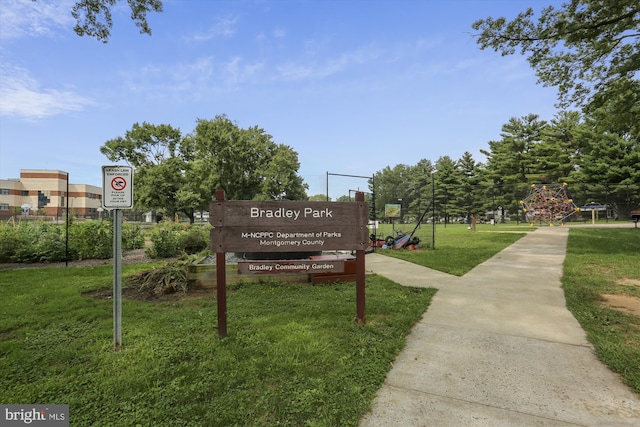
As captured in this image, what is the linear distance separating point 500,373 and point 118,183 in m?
3.79

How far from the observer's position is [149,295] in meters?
5.33

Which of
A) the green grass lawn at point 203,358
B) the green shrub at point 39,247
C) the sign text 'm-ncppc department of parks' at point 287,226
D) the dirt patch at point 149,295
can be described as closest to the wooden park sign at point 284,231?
the sign text 'm-ncppc department of parks' at point 287,226

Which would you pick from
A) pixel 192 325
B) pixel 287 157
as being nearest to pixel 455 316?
pixel 192 325

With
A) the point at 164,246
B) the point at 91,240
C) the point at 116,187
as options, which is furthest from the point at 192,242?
the point at 116,187

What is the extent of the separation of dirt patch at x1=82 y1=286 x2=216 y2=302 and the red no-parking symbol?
258 centimetres

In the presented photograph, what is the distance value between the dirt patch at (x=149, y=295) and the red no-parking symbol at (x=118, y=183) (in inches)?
101

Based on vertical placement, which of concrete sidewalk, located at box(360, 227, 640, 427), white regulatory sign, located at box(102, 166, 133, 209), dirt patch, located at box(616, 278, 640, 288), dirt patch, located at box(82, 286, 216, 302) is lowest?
concrete sidewalk, located at box(360, 227, 640, 427)

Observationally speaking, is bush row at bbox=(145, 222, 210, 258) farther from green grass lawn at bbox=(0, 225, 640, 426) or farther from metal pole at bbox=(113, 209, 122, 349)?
metal pole at bbox=(113, 209, 122, 349)

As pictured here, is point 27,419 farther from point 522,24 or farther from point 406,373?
point 522,24

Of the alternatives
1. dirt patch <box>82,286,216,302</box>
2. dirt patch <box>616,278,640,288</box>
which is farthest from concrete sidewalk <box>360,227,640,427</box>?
dirt patch <box>82,286,216,302</box>

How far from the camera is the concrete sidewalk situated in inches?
A: 85.1

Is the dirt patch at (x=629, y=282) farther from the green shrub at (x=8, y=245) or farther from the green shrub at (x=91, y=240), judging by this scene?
the green shrub at (x=8, y=245)

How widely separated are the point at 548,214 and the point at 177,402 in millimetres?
28717

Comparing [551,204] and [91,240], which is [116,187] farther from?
[551,204]
